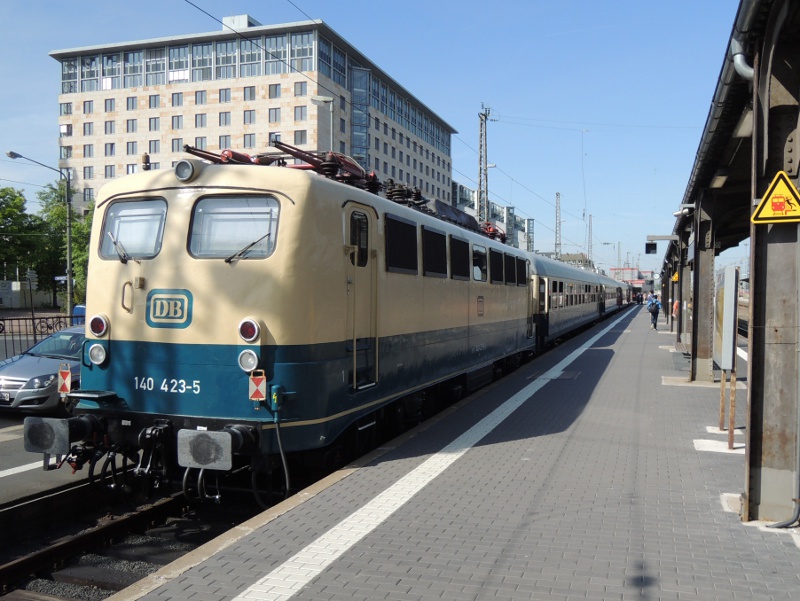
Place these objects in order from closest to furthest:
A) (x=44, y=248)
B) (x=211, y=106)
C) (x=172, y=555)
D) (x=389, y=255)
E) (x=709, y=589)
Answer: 1. (x=709, y=589)
2. (x=172, y=555)
3. (x=389, y=255)
4. (x=44, y=248)
5. (x=211, y=106)

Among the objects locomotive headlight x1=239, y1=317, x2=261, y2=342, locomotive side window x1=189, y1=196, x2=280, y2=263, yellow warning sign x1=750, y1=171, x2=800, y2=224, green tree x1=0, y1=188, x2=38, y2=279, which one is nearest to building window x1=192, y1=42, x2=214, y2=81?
green tree x1=0, y1=188, x2=38, y2=279

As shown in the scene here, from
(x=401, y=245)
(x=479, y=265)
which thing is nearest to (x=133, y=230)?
(x=401, y=245)

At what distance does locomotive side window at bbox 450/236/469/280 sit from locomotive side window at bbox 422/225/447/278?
345mm

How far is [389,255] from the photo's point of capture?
27.2 feet

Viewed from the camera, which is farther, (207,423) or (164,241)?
(164,241)

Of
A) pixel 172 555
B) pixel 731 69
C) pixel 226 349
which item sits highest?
pixel 731 69

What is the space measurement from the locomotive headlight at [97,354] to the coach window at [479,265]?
652cm

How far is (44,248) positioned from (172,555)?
60.1 meters

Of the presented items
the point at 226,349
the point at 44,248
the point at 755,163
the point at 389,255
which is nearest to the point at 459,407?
the point at 389,255

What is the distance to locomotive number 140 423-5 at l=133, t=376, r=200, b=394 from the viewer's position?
Answer: 6594 millimetres

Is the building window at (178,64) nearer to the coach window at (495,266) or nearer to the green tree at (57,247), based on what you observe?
the green tree at (57,247)

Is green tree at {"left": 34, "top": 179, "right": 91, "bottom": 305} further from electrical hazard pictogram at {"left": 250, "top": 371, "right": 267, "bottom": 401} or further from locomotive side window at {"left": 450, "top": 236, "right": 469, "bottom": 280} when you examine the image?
electrical hazard pictogram at {"left": 250, "top": 371, "right": 267, "bottom": 401}

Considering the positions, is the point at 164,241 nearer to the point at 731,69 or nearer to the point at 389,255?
the point at 389,255

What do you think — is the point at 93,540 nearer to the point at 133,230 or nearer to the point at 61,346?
the point at 133,230
